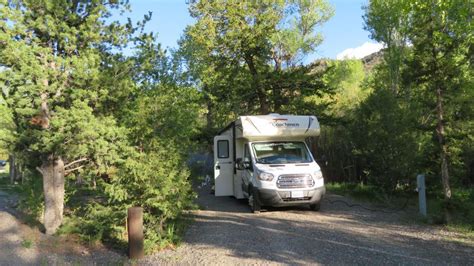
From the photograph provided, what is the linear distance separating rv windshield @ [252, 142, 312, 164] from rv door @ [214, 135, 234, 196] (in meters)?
2.06

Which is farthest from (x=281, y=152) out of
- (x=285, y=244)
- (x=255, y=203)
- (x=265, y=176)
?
(x=285, y=244)

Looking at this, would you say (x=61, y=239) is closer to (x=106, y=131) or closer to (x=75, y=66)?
(x=106, y=131)

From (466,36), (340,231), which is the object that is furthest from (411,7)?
(340,231)

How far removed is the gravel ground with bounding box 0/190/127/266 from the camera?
7996 mm

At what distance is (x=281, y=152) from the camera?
13.3m

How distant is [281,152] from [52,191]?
6250 mm

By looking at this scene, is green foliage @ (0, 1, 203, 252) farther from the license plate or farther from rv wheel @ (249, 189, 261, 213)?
the license plate

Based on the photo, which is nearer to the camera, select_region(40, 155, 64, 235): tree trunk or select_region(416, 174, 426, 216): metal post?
select_region(40, 155, 64, 235): tree trunk

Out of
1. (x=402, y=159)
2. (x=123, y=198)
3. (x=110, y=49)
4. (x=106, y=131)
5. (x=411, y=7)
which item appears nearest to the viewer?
(x=123, y=198)

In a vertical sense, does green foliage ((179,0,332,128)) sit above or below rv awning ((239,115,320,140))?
above

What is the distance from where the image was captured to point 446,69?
10852 mm

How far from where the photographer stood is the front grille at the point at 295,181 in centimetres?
1200

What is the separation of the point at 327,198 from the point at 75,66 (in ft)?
31.0

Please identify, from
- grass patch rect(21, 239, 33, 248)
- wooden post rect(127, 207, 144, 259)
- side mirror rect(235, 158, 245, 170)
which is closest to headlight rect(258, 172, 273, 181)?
side mirror rect(235, 158, 245, 170)
